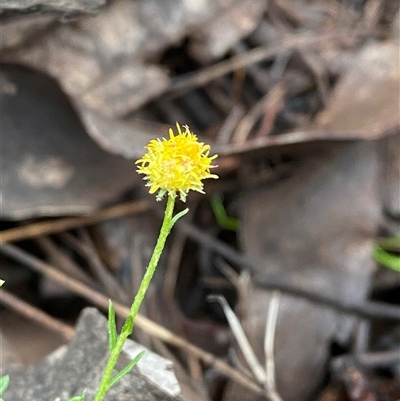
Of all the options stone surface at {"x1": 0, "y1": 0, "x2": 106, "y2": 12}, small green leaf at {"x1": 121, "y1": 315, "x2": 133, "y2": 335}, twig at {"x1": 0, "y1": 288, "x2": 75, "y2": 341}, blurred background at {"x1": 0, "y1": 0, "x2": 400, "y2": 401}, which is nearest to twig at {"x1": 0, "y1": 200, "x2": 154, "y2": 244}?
blurred background at {"x1": 0, "y1": 0, "x2": 400, "y2": 401}

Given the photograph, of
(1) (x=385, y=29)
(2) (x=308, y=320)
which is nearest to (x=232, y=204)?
(2) (x=308, y=320)

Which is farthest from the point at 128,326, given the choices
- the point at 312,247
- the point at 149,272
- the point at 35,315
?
the point at 312,247

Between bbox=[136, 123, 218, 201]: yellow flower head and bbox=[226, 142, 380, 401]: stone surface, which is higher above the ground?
bbox=[136, 123, 218, 201]: yellow flower head

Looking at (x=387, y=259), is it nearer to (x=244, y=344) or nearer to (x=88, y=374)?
(x=244, y=344)

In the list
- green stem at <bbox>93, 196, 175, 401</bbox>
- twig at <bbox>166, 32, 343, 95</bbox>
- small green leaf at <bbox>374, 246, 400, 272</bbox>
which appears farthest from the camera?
twig at <bbox>166, 32, 343, 95</bbox>

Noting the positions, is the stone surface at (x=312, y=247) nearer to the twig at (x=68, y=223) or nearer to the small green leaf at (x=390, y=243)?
the small green leaf at (x=390, y=243)

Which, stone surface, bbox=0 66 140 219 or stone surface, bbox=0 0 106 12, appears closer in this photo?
stone surface, bbox=0 0 106 12

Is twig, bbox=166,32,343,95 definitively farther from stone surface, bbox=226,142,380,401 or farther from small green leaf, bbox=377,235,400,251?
small green leaf, bbox=377,235,400,251
